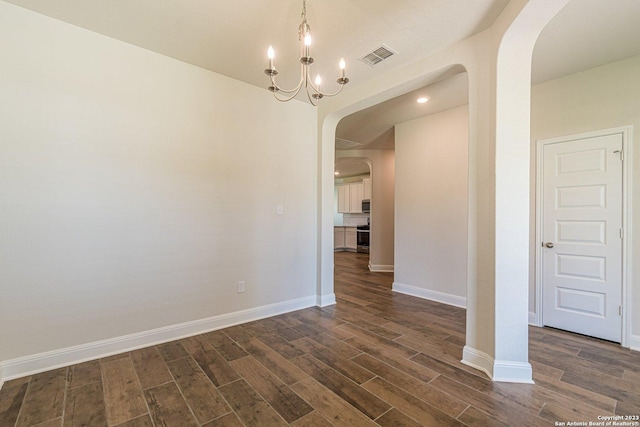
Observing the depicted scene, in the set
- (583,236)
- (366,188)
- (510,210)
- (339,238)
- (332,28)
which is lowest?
(339,238)

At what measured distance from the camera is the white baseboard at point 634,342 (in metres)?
2.57

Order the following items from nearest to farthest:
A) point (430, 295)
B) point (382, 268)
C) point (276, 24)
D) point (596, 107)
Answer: point (276, 24) → point (596, 107) → point (430, 295) → point (382, 268)

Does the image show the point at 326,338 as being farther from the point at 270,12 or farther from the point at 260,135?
the point at 270,12

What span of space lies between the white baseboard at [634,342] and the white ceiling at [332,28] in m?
2.66

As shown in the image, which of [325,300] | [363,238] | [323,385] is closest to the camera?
[323,385]

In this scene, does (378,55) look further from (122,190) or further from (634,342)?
(634,342)

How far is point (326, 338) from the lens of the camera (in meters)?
2.75

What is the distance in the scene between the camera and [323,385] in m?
1.98

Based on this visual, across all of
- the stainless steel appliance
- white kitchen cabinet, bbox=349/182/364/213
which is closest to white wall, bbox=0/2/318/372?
the stainless steel appliance

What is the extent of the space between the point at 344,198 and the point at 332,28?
25.7 ft

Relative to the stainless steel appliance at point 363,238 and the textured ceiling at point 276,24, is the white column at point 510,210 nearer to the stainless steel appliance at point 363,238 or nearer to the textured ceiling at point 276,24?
the textured ceiling at point 276,24

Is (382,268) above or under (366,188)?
under

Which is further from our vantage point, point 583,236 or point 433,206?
point 433,206

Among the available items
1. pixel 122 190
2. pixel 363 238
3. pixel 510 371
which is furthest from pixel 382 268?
pixel 122 190
